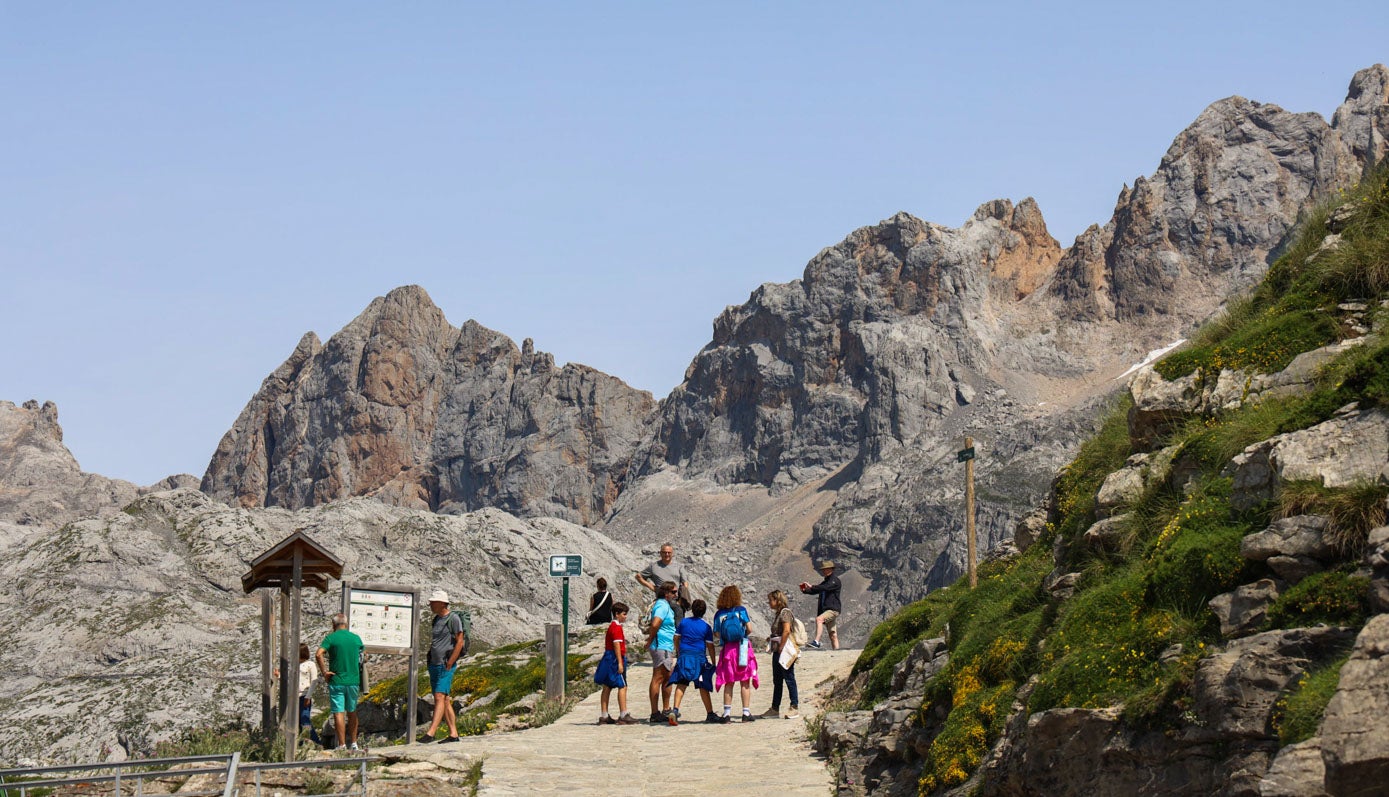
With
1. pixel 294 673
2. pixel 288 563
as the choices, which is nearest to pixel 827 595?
pixel 288 563

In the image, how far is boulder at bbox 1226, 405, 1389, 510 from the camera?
33.1 feet

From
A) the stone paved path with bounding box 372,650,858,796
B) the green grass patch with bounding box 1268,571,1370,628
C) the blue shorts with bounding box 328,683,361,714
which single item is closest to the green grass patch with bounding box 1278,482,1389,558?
the green grass patch with bounding box 1268,571,1370,628

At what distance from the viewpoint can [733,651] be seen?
19.0 m

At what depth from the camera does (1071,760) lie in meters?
10.1

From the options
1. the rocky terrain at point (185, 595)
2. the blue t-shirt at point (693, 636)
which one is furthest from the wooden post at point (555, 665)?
the rocky terrain at point (185, 595)

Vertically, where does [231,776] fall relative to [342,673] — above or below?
below

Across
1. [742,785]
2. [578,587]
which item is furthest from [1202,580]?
[578,587]

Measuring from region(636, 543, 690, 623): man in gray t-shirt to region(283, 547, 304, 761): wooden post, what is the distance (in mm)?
7472

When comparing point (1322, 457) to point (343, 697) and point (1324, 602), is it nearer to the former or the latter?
point (1324, 602)

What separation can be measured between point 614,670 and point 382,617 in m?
3.25

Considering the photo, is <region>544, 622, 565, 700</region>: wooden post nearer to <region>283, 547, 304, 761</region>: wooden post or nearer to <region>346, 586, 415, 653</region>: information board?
<region>346, 586, 415, 653</region>: information board

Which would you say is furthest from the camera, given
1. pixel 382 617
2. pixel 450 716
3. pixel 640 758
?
pixel 382 617

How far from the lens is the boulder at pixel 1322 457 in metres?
10.1

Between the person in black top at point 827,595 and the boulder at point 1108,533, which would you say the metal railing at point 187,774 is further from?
the person in black top at point 827,595
